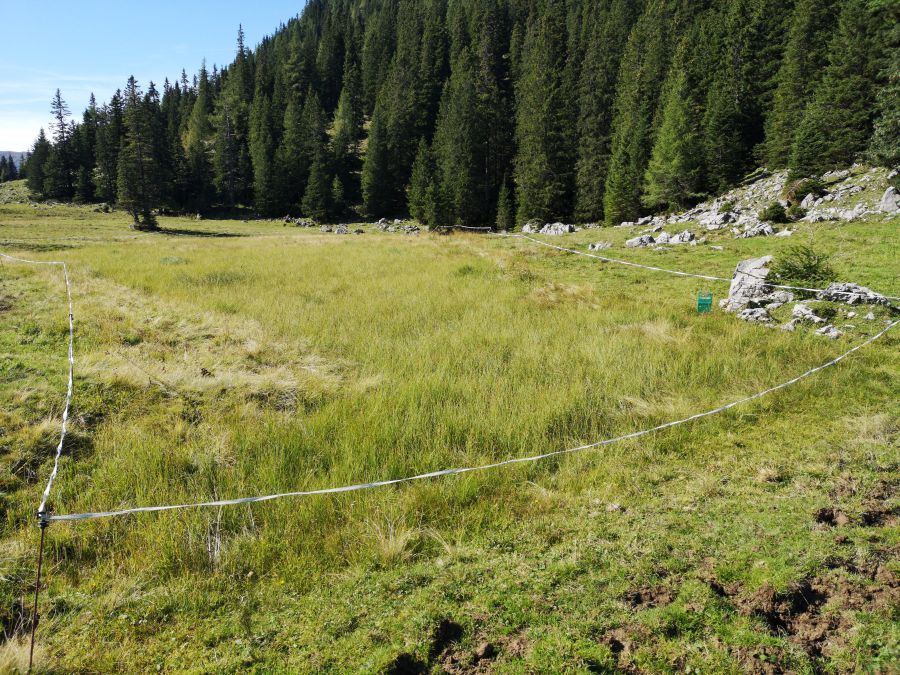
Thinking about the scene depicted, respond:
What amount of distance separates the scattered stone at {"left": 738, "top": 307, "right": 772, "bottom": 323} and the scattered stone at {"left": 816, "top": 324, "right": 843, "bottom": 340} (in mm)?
1076

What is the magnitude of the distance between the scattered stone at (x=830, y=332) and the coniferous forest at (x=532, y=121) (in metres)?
18.4

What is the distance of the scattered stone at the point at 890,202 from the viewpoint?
18125 mm

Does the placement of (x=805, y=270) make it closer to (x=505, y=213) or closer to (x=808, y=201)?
(x=808, y=201)

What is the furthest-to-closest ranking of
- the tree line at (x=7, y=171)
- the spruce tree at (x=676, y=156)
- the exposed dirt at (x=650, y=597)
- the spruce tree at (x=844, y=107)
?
the tree line at (x=7, y=171) < the spruce tree at (x=676, y=156) < the spruce tree at (x=844, y=107) < the exposed dirt at (x=650, y=597)

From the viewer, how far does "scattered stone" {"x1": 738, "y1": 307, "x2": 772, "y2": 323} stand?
998 cm

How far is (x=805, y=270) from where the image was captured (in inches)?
473

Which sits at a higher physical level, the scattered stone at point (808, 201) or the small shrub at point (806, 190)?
the small shrub at point (806, 190)

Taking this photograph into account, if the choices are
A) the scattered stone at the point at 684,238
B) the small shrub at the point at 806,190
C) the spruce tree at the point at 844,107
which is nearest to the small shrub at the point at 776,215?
the scattered stone at the point at 684,238

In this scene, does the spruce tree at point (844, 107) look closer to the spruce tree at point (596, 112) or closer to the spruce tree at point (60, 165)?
the spruce tree at point (596, 112)

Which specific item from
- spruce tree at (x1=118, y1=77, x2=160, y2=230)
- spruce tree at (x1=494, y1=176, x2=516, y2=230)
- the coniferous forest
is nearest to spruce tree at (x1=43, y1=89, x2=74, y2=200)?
the coniferous forest

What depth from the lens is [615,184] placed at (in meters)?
42.8

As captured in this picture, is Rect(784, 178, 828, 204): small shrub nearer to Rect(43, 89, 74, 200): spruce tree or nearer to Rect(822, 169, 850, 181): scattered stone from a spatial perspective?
Rect(822, 169, 850, 181): scattered stone

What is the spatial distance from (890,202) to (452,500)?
23.4m

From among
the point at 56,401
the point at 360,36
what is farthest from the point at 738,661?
the point at 360,36
